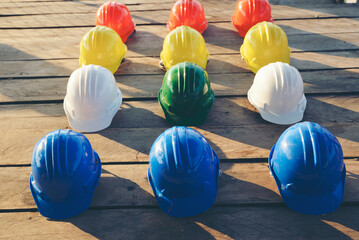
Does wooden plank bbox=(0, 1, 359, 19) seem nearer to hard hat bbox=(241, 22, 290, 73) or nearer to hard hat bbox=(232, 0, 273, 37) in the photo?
hard hat bbox=(232, 0, 273, 37)

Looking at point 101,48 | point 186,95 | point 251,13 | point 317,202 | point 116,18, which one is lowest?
point 317,202

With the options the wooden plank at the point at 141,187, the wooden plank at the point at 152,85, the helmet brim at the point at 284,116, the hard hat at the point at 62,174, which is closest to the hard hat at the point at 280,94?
the helmet brim at the point at 284,116

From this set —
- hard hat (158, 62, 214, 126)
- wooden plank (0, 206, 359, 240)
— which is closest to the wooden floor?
wooden plank (0, 206, 359, 240)

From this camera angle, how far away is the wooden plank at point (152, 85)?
10.6ft

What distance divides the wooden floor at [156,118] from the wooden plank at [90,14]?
0.05 feet

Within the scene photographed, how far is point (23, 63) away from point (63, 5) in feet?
5.27

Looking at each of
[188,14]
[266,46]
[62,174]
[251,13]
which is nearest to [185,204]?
[62,174]

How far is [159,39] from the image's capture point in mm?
4133

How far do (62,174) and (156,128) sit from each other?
0.96m

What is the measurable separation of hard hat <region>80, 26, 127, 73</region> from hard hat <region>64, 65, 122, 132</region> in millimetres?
518

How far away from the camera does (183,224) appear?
2.11 metres

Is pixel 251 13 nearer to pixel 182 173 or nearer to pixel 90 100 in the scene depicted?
pixel 90 100

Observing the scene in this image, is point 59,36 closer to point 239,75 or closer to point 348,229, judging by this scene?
point 239,75

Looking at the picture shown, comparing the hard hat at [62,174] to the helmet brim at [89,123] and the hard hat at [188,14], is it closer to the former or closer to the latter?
the helmet brim at [89,123]
